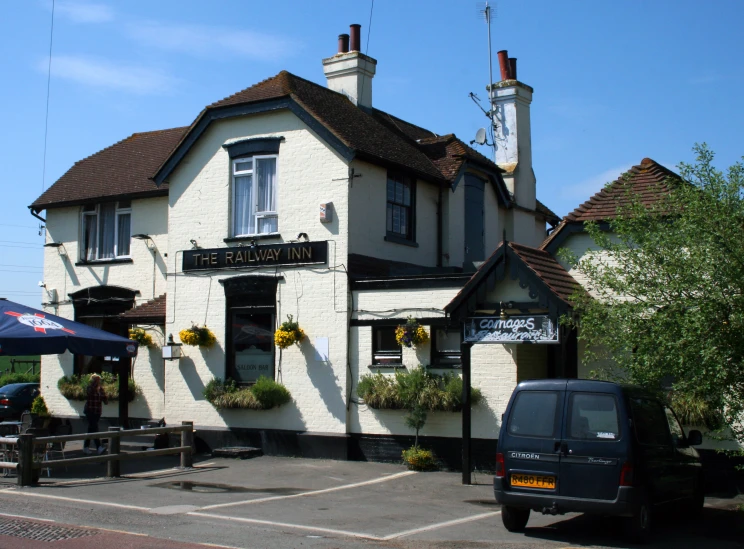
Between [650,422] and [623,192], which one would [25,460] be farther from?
[623,192]

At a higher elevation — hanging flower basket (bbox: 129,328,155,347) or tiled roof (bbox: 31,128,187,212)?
tiled roof (bbox: 31,128,187,212)

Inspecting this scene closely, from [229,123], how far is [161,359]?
596 cm

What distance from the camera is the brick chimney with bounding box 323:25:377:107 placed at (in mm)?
22250

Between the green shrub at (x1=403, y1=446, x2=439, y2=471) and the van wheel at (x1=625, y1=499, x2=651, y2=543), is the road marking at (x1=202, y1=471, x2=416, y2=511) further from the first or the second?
the van wheel at (x1=625, y1=499, x2=651, y2=543)

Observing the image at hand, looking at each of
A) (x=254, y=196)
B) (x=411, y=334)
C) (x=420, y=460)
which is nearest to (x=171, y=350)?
(x=254, y=196)

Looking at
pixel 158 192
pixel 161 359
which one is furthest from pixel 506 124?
pixel 161 359

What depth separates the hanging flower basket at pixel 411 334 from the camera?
54.9ft

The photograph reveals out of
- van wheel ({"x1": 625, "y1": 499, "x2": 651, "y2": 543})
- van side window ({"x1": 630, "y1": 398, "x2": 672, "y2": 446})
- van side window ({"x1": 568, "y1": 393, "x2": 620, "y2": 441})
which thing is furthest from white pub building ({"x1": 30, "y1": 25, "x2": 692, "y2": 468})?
van wheel ({"x1": 625, "y1": 499, "x2": 651, "y2": 543})

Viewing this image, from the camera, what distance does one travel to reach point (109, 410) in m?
21.9

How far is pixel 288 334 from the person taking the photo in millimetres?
17953

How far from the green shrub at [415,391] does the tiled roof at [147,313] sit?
18.8ft

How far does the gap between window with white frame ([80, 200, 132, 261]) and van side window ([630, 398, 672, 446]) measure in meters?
15.1

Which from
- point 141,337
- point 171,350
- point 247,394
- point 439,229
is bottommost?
point 247,394

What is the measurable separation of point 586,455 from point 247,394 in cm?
978
